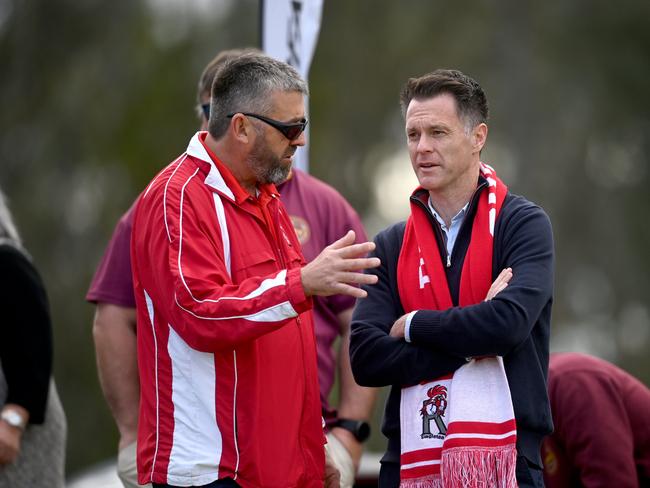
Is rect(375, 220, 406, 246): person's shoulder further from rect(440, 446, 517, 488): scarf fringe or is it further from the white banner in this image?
the white banner

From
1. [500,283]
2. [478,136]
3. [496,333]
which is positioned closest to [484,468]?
[496,333]

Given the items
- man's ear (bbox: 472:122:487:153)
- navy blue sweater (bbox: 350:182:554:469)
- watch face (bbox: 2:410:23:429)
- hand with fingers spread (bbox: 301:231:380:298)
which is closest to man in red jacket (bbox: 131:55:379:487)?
hand with fingers spread (bbox: 301:231:380:298)

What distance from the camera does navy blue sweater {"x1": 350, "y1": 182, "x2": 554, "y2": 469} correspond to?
3834 millimetres

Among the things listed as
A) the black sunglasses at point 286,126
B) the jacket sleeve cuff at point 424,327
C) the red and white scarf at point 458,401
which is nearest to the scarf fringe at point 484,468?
the red and white scarf at point 458,401

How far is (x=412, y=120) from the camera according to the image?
4180mm

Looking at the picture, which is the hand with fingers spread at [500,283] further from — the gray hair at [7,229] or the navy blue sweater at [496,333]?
the gray hair at [7,229]

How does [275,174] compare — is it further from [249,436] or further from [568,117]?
[568,117]

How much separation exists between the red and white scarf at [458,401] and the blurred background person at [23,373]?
175 cm

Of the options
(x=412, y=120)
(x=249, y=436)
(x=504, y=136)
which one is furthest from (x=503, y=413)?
(x=504, y=136)

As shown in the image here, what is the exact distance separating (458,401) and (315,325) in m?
1.30

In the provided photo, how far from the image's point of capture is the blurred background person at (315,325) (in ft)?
16.4

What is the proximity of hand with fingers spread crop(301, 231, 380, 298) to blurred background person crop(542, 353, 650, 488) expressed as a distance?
170 centimetres

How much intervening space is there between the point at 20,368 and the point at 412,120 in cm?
203

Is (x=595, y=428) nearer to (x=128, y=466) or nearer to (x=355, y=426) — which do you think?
(x=355, y=426)
